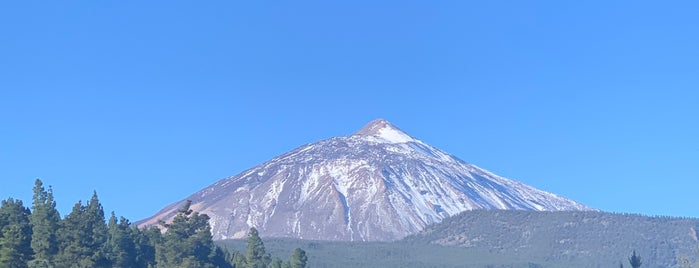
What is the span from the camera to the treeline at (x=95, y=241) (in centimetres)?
10019

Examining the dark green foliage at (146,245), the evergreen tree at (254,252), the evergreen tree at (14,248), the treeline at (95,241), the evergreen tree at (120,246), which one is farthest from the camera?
the evergreen tree at (254,252)

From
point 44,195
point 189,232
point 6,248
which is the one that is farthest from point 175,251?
point 6,248

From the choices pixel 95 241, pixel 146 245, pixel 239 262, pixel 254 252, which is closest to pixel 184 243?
pixel 146 245

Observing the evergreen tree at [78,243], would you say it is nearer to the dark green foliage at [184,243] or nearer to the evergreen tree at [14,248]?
the evergreen tree at [14,248]

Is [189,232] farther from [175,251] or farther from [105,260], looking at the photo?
[105,260]

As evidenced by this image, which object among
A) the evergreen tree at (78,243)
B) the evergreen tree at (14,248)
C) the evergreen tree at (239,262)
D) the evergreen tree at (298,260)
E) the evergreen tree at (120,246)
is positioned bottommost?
the evergreen tree at (14,248)

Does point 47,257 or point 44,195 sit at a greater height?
→ point 44,195

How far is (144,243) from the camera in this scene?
5315 inches

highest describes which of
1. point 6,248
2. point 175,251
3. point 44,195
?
point 44,195

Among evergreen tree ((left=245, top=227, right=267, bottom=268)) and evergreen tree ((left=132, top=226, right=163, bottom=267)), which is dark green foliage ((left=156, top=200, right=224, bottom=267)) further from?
evergreen tree ((left=245, top=227, right=267, bottom=268))

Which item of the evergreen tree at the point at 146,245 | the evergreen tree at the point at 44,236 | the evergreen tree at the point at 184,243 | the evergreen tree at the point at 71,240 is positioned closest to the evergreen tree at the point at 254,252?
the evergreen tree at the point at 146,245

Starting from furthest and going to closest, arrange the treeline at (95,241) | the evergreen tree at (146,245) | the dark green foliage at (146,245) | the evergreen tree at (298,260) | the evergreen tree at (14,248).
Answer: the evergreen tree at (298,260), the evergreen tree at (146,245), the dark green foliage at (146,245), the treeline at (95,241), the evergreen tree at (14,248)

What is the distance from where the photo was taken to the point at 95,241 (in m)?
108

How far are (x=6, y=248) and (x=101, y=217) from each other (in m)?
44.9
